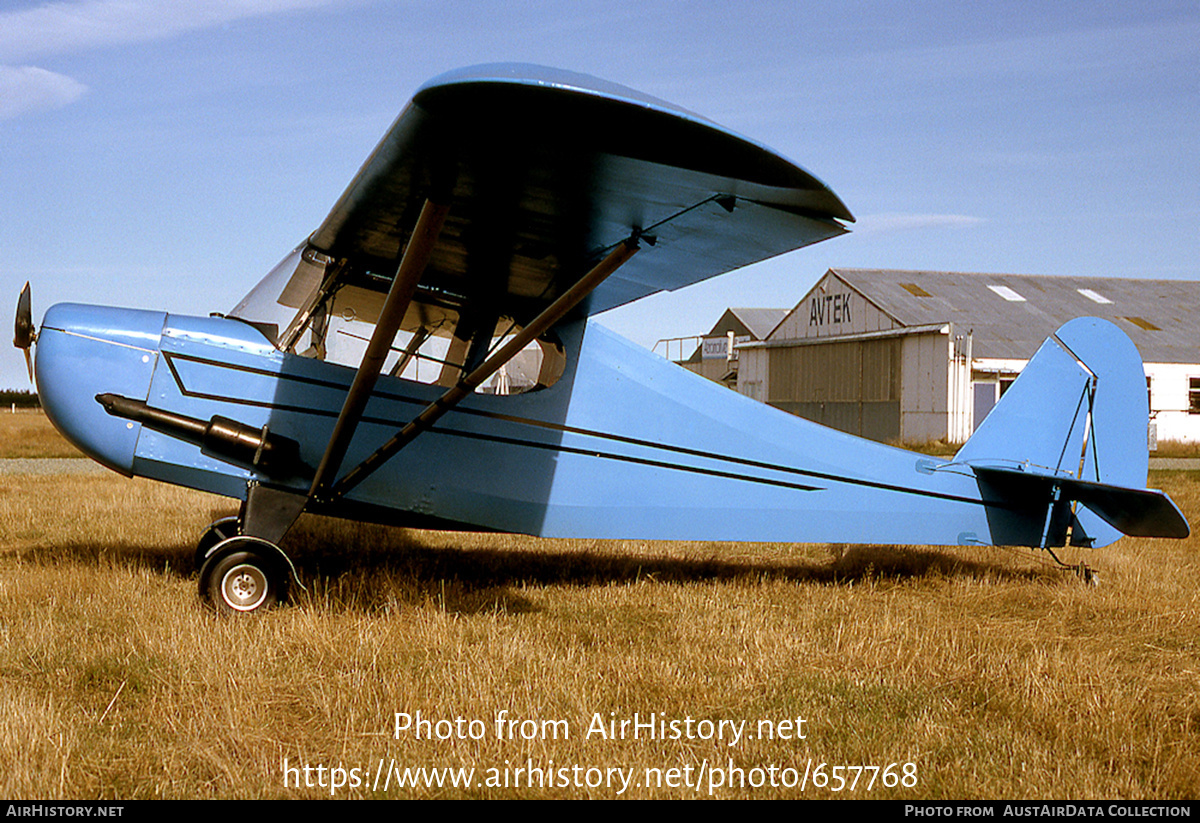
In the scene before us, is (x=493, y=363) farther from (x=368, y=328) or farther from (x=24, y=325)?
(x=24, y=325)

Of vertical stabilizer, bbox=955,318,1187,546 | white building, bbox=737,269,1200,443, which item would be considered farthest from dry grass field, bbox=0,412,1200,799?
white building, bbox=737,269,1200,443

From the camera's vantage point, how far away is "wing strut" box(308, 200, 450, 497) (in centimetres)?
375

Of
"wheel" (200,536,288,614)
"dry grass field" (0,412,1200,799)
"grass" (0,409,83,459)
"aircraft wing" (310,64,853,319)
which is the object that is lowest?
"grass" (0,409,83,459)

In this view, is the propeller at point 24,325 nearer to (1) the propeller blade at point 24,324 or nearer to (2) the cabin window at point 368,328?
(1) the propeller blade at point 24,324

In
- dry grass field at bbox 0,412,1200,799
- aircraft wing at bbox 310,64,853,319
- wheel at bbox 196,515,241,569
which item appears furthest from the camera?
wheel at bbox 196,515,241,569

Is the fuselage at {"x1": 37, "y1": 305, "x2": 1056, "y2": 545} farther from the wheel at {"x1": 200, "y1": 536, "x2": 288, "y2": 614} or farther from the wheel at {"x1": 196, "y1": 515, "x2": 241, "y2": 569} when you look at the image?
the wheel at {"x1": 196, "y1": 515, "x2": 241, "y2": 569}

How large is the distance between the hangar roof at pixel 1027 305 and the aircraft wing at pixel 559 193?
19583mm

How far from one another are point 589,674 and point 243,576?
2.03 metres

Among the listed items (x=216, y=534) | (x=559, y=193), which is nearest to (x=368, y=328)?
(x=216, y=534)

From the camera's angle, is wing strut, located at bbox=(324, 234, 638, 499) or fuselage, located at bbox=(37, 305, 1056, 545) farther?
fuselage, located at bbox=(37, 305, 1056, 545)

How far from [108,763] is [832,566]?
5354 mm

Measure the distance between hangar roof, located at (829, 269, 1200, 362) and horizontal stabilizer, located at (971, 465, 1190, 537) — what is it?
17.3 metres

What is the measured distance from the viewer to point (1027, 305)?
2572 cm

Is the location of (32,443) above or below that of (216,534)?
below
